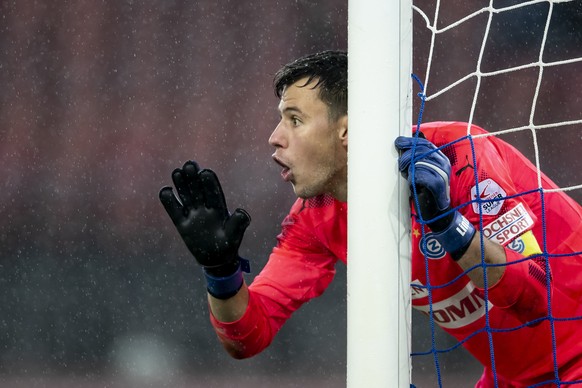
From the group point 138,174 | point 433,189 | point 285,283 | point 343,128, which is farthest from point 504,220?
point 138,174

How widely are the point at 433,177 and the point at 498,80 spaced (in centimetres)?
417

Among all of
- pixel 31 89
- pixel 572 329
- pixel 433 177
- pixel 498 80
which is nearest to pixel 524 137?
pixel 498 80

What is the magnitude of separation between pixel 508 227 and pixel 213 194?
0.67 meters

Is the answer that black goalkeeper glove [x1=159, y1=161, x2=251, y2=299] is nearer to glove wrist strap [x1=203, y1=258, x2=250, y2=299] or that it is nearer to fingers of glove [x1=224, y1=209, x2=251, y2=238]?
fingers of glove [x1=224, y1=209, x2=251, y2=238]

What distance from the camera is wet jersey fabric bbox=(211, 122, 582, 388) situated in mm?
1883

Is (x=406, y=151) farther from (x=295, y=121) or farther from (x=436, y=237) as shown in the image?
(x=295, y=121)

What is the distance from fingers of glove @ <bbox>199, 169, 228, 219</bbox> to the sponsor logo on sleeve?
0.60m

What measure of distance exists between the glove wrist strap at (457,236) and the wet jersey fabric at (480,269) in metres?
0.04

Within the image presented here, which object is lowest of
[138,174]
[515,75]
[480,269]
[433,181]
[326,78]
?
[480,269]

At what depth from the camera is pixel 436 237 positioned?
1.77m

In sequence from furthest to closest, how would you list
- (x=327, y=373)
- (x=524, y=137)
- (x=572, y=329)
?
1. (x=524, y=137)
2. (x=327, y=373)
3. (x=572, y=329)

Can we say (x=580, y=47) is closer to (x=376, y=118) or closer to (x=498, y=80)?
(x=498, y=80)

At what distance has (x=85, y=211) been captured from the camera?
5371 millimetres

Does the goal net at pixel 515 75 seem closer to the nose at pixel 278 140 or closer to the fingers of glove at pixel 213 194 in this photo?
the nose at pixel 278 140
